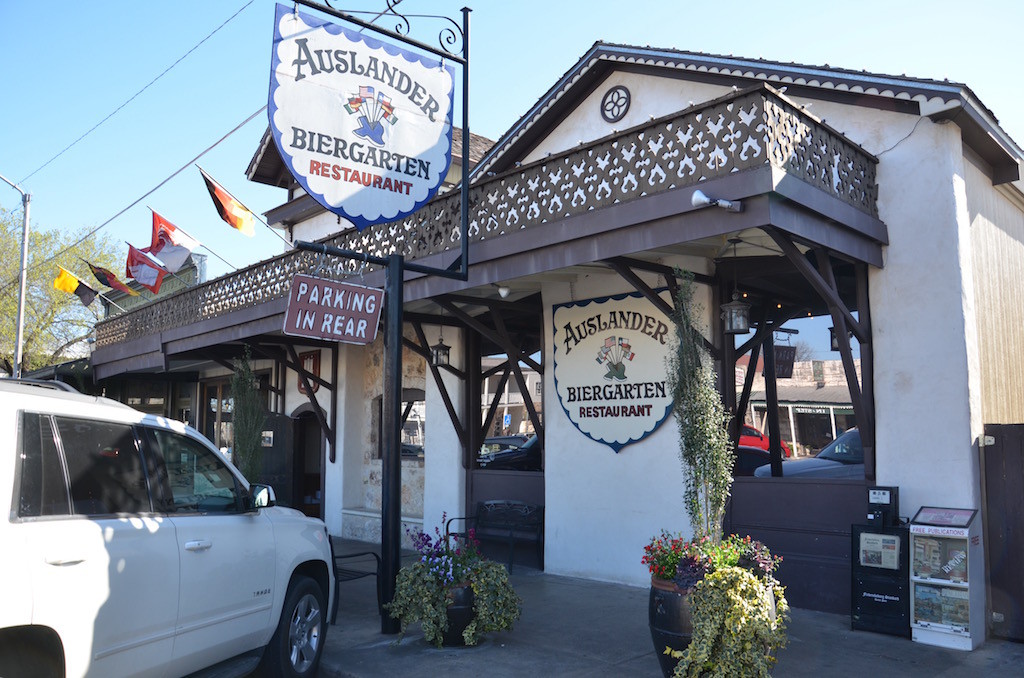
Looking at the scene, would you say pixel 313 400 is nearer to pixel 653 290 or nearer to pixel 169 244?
pixel 169 244

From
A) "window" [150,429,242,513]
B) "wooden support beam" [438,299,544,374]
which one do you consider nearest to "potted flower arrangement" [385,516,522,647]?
"window" [150,429,242,513]

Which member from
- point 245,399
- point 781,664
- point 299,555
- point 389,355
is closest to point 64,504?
point 299,555

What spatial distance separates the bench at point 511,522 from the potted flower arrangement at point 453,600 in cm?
367

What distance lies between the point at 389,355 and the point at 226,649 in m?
3.26

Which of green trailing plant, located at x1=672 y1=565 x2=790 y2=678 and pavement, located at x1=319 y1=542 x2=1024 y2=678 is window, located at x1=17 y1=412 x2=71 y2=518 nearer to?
pavement, located at x1=319 y1=542 x2=1024 y2=678

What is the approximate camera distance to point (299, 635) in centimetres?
615

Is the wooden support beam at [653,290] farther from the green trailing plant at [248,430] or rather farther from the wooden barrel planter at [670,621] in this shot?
the green trailing plant at [248,430]

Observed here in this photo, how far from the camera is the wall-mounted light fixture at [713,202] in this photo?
687 centimetres

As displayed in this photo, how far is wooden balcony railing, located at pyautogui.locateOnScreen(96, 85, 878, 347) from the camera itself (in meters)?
7.10

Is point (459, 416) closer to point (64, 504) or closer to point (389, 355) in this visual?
point (389, 355)

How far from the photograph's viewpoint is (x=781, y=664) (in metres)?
6.53

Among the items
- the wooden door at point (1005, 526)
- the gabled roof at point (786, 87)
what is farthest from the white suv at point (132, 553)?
the gabled roof at point (786, 87)

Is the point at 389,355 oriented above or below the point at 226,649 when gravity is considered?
above

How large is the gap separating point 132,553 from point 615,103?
8970 mm
